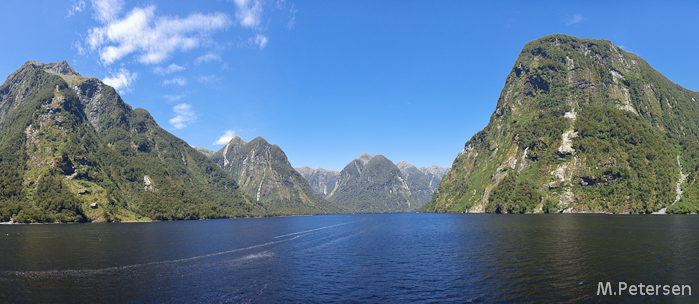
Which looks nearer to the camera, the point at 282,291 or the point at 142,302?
the point at 142,302

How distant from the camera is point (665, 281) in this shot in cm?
4331

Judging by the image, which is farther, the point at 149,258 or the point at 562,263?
the point at 149,258

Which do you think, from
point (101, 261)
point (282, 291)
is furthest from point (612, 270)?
point (101, 261)

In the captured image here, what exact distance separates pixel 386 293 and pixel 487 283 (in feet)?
50.3

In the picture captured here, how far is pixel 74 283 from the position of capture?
4797cm

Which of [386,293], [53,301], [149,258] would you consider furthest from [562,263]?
[149,258]

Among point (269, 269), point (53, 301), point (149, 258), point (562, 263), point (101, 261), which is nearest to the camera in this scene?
point (53, 301)

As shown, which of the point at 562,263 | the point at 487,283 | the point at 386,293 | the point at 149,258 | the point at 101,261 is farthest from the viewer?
the point at 149,258

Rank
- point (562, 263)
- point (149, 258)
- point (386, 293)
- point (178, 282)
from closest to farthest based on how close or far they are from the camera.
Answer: point (386, 293) → point (178, 282) → point (562, 263) → point (149, 258)

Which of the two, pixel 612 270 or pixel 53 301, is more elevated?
pixel 612 270

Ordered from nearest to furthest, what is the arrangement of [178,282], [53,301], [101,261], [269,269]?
[53,301] < [178,282] < [269,269] < [101,261]

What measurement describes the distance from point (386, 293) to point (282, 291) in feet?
47.6

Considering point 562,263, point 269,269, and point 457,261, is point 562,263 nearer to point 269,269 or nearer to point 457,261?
point 457,261

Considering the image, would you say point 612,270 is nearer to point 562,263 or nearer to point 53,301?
point 562,263
